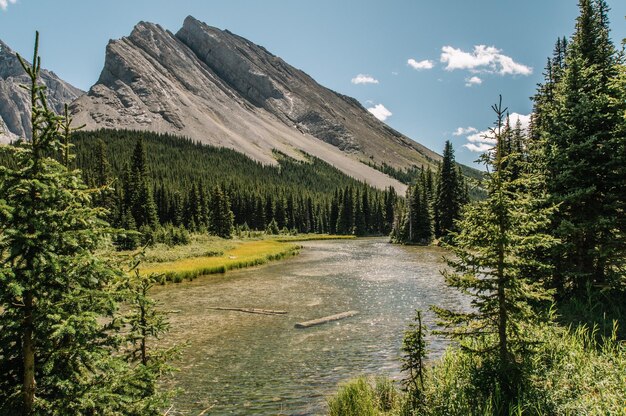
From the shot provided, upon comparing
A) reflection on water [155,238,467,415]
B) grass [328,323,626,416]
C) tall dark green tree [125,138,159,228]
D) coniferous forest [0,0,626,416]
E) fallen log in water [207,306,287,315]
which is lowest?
reflection on water [155,238,467,415]

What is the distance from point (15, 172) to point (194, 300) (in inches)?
976

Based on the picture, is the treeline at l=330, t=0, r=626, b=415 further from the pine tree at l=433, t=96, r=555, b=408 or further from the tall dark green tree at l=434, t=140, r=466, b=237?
the tall dark green tree at l=434, t=140, r=466, b=237

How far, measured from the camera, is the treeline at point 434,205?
261 ft

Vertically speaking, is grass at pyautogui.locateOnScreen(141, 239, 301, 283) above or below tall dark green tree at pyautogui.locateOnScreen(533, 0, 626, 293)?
below

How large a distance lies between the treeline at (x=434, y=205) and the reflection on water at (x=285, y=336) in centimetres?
4419

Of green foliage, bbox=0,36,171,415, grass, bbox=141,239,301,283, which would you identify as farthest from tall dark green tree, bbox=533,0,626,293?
grass, bbox=141,239,301,283

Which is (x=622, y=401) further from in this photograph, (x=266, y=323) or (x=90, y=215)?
(x=266, y=323)

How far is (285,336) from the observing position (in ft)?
66.9

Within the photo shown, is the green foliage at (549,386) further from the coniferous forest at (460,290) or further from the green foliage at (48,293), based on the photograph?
the green foliage at (48,293)

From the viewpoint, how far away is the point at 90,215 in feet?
20.6

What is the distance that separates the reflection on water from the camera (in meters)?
13.8

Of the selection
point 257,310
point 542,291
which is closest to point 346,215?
point 257,310

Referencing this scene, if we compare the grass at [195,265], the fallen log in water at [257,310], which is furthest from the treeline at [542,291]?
the grass at [195,265]

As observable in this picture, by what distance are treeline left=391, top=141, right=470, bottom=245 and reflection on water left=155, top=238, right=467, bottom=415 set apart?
44.2 m
